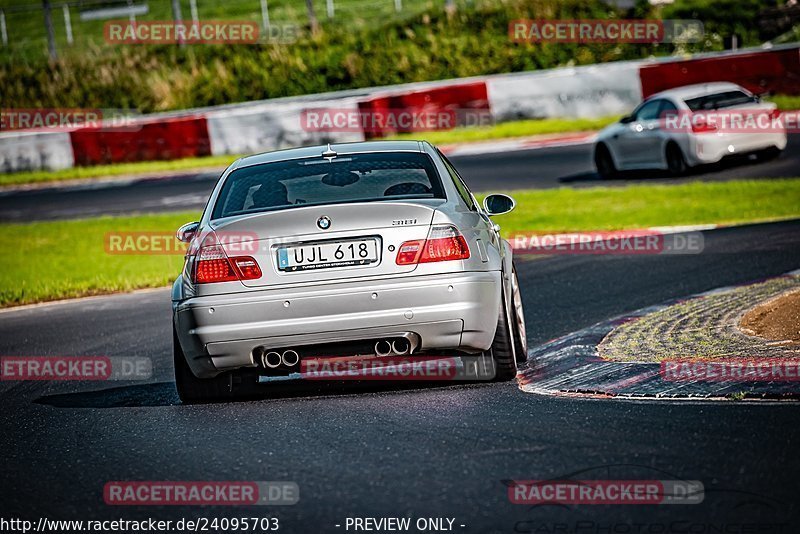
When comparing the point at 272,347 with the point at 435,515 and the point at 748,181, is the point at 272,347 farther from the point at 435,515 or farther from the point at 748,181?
the point at 748,181

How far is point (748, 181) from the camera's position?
64.1 ft

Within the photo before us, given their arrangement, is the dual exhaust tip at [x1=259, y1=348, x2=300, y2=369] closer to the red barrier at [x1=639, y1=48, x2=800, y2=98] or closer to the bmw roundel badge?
the bmw roundel badge

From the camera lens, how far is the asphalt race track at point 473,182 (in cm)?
2172

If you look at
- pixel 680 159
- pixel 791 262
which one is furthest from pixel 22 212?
pixel 791 262

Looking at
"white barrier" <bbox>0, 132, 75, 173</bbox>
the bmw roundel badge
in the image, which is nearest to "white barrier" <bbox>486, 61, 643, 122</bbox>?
"white barrier" <bbox>0, 132, 75, 173</bbox>

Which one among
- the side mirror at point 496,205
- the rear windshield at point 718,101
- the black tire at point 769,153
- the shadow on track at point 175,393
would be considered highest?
the side mirror at point 496,205


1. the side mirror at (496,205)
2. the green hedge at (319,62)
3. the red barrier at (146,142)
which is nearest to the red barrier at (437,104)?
the red barrier at (146,142)

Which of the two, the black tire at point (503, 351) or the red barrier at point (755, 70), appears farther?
the red barrier at point (755, 70)

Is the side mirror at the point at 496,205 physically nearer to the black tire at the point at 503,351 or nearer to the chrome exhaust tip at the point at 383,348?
the black tire at the point at 503,351

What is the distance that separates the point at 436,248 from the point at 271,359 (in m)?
1.08

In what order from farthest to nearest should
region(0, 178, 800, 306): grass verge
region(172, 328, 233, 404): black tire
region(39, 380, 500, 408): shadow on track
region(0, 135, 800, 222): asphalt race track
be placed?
region(0, 135, 800, 222): asphalt race track → region(0, 178, 800, 306): grass verge → region(39, 380, 500, 408): shadow on track → region(172, 328, 233, 404): black tire

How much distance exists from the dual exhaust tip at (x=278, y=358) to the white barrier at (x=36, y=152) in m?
25.4

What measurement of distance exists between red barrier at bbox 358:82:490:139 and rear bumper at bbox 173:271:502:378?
22822 mm

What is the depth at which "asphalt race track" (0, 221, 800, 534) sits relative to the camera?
4984 mm
